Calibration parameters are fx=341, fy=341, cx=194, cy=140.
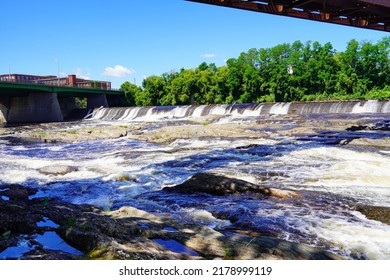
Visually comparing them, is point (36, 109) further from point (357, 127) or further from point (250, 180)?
point (250, 180)

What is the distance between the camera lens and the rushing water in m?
6.29

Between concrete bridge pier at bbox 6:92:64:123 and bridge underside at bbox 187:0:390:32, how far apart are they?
4515cm

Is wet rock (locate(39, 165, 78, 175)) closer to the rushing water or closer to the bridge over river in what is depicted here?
the rushing water

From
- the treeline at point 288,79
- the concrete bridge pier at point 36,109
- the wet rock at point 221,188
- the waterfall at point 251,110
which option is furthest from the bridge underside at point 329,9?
the concrete bridge pier at point 36,109

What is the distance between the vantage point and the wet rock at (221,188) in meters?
8.45

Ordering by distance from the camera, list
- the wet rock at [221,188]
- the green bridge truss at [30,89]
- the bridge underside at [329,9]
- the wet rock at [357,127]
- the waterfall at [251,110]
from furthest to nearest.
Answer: the green bridge truss at [30,89] < the waterfall at [251,110] < the wet rock at [357,127] < the bridge underside at [329,9] < the wet rock at [221,188]

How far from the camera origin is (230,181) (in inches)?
356

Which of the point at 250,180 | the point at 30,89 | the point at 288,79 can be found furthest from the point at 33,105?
the point at 250,180

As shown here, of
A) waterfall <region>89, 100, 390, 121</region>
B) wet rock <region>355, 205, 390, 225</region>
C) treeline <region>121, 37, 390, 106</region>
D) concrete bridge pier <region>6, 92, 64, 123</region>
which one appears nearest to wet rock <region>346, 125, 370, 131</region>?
waterfall <region>89, 100, 390, 121</region>

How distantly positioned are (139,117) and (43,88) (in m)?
15.2

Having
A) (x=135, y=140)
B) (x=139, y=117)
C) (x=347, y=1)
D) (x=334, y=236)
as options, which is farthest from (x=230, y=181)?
(x=139, y=117)

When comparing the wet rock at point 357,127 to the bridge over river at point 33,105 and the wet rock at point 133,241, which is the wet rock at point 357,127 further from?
the bridge over river at point 33,105

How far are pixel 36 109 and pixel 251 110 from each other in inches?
1372

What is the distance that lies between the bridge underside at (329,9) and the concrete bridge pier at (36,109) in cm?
4515
